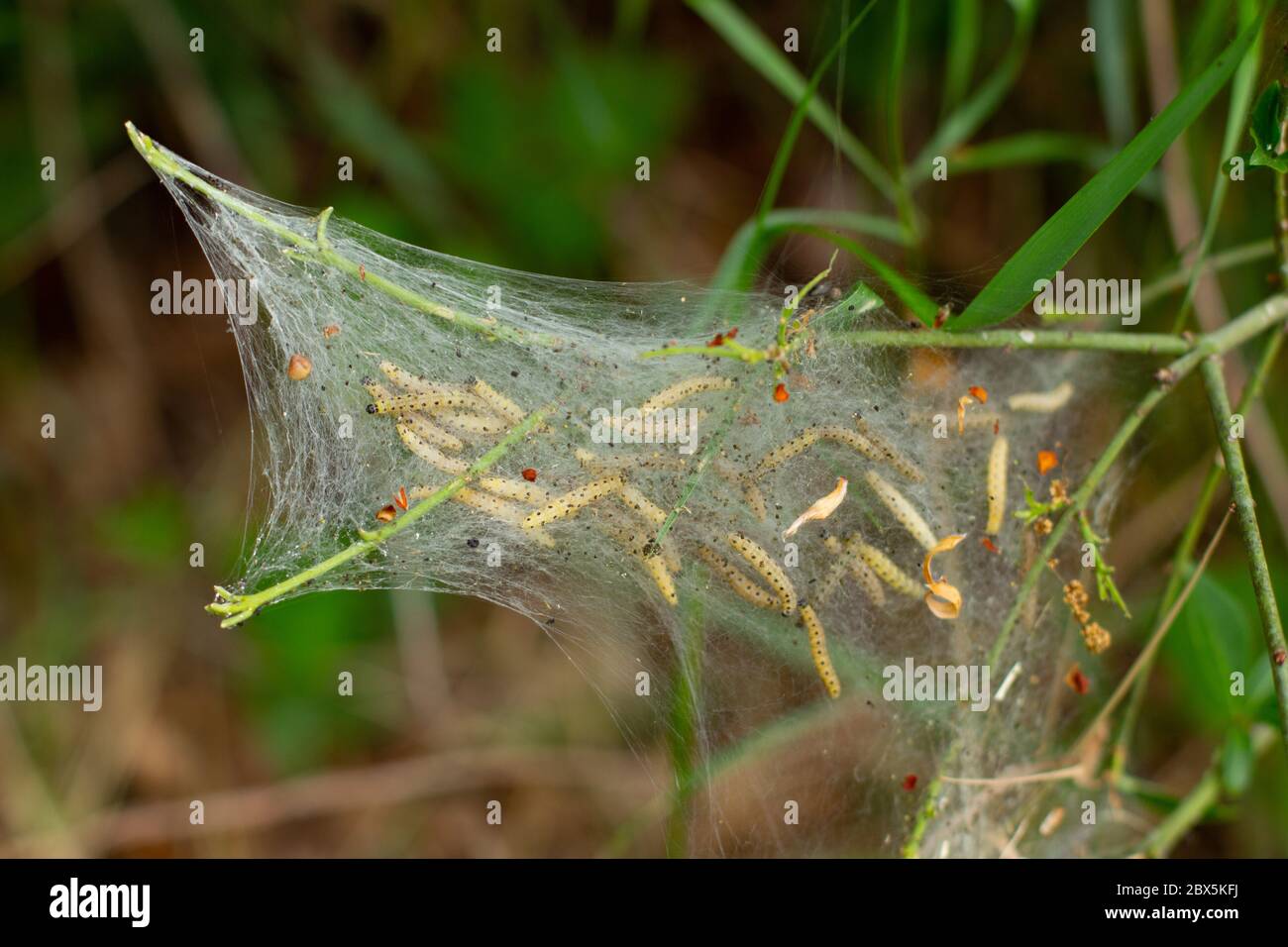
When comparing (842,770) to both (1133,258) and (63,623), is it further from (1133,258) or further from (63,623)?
(63,623)

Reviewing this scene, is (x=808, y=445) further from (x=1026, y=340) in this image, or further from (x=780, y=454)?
(x=1026, y=340)

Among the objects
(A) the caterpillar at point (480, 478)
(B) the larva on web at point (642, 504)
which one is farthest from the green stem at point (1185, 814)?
(A) the caterpillar at point (480, 478)

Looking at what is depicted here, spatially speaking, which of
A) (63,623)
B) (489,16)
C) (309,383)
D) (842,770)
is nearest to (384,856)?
(63,623)

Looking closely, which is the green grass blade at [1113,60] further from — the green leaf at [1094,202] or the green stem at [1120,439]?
the green leaf at [1094,202]

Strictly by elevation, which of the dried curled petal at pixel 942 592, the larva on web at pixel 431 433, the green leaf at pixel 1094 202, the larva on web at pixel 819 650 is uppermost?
the green leaf at pixel 1094 202

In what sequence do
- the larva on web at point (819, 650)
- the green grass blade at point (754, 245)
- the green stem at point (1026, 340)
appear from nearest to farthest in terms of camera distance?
the green stem at point (1026, 340) < the larva on web at point (819, 650) < the green grass blade at point (754, 245)

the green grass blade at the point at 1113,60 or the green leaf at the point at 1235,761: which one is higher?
the green grass blade at the point at 1113,60

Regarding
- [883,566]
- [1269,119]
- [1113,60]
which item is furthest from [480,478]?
[1113,60]
